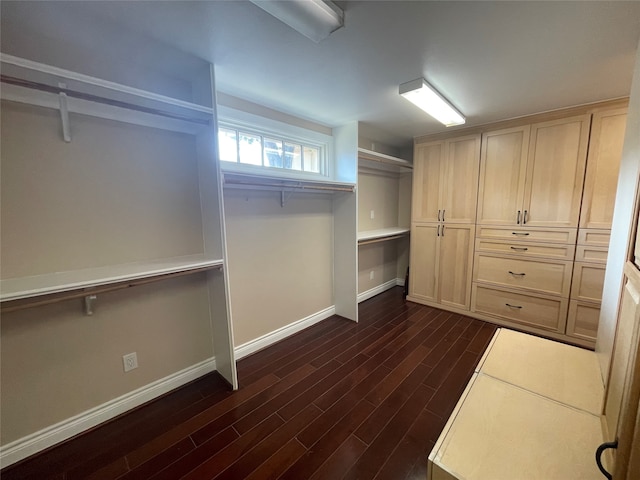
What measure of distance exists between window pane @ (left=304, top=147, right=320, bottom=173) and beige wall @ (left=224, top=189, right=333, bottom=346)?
0.34 meters

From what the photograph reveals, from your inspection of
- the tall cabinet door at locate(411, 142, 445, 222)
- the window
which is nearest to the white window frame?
the window

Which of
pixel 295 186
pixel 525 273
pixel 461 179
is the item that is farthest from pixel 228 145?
pixel 525 273

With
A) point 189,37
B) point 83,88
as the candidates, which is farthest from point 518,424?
point 83,88

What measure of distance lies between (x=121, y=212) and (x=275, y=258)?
1319 mm

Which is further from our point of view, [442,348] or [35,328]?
[442,348]

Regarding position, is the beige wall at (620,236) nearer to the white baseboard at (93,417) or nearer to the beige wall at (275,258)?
the beige wall at (275,258)

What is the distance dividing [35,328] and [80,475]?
2.80 feet

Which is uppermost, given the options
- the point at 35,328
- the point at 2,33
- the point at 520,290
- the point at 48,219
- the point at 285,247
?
the point at 2,33

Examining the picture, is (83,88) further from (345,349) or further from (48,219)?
(345,349)

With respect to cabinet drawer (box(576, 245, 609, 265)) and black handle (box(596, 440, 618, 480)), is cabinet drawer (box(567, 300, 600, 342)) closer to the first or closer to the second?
cabinet drawer (box(576, 245, 609, 265))

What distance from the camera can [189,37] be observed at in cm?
144

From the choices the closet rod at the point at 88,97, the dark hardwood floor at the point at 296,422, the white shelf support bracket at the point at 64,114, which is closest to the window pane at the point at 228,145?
the closet rod at the point at 88,97

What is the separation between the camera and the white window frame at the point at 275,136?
221 centimetres

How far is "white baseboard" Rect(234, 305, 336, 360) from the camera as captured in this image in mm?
2465
